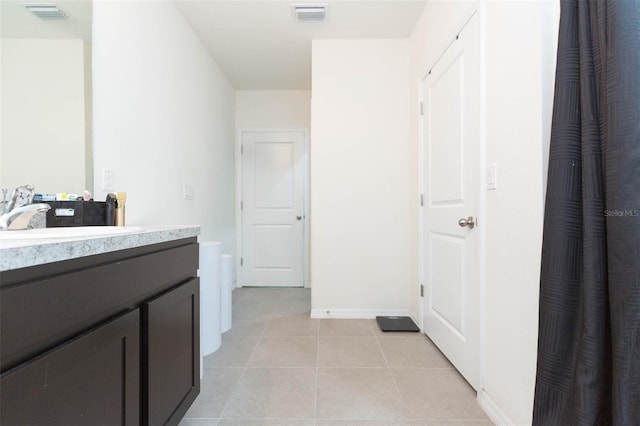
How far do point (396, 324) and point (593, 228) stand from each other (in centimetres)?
180

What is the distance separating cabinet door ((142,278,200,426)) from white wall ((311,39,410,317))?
144 cm

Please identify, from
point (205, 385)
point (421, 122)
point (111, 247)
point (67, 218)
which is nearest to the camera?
point (111, 247)

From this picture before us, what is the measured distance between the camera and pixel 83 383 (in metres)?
0.64

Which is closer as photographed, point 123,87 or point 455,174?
point 123,87

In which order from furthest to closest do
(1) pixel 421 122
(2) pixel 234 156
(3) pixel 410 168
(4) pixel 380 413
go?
1. (2) pixel 234 156
2. (3) pixel 410 168
3. (1) pixel 421 122
4. (4) pixel 380 413

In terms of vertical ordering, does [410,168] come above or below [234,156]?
below

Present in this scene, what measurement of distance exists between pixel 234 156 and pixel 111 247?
121 inches

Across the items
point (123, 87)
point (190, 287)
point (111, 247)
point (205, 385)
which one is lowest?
point (205, 385)

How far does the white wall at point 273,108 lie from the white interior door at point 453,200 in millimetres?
1851

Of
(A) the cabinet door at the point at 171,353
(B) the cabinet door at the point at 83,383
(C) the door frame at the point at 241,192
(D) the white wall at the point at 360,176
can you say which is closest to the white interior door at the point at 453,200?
(D) the white wall at the point at 360,176

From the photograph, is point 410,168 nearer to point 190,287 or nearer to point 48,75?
point 190,287

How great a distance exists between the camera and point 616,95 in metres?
0.73

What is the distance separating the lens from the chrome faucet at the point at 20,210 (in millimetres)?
841

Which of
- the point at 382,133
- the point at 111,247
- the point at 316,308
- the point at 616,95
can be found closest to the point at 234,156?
the point at 382,133
